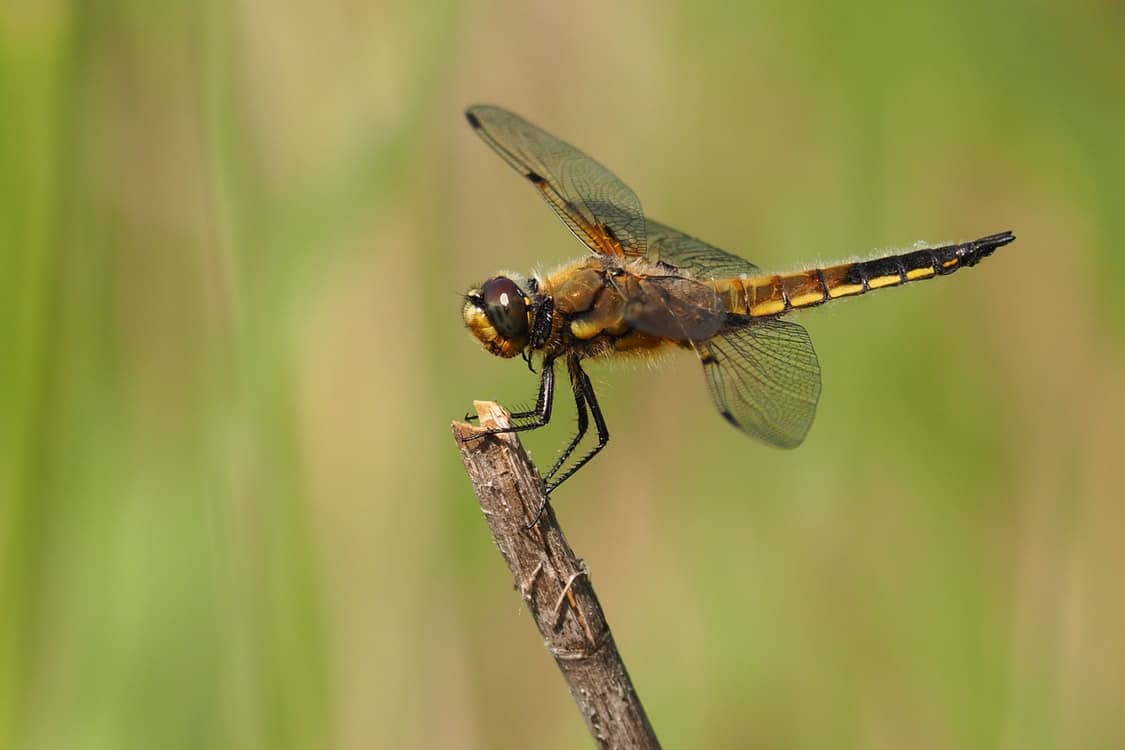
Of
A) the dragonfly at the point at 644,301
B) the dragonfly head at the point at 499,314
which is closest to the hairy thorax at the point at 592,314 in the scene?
the dragonfly at the point at 644,301

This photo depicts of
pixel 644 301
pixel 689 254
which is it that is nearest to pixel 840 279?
pixel 689 254

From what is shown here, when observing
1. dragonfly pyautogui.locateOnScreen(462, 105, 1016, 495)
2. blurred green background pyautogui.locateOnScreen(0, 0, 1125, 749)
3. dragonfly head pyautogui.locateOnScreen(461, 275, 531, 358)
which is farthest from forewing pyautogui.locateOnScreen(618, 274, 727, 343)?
blurred green background pyautogui.locateOnScreen(0, 0, 1125, 749)

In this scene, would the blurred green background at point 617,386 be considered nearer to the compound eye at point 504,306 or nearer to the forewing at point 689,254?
the compound eye at point 504,306

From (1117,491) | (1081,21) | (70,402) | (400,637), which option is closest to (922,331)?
(1117,491)

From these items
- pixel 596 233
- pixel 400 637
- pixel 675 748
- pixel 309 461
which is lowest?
pixel 675 748

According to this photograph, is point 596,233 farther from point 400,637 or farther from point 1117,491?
point 1117,491
